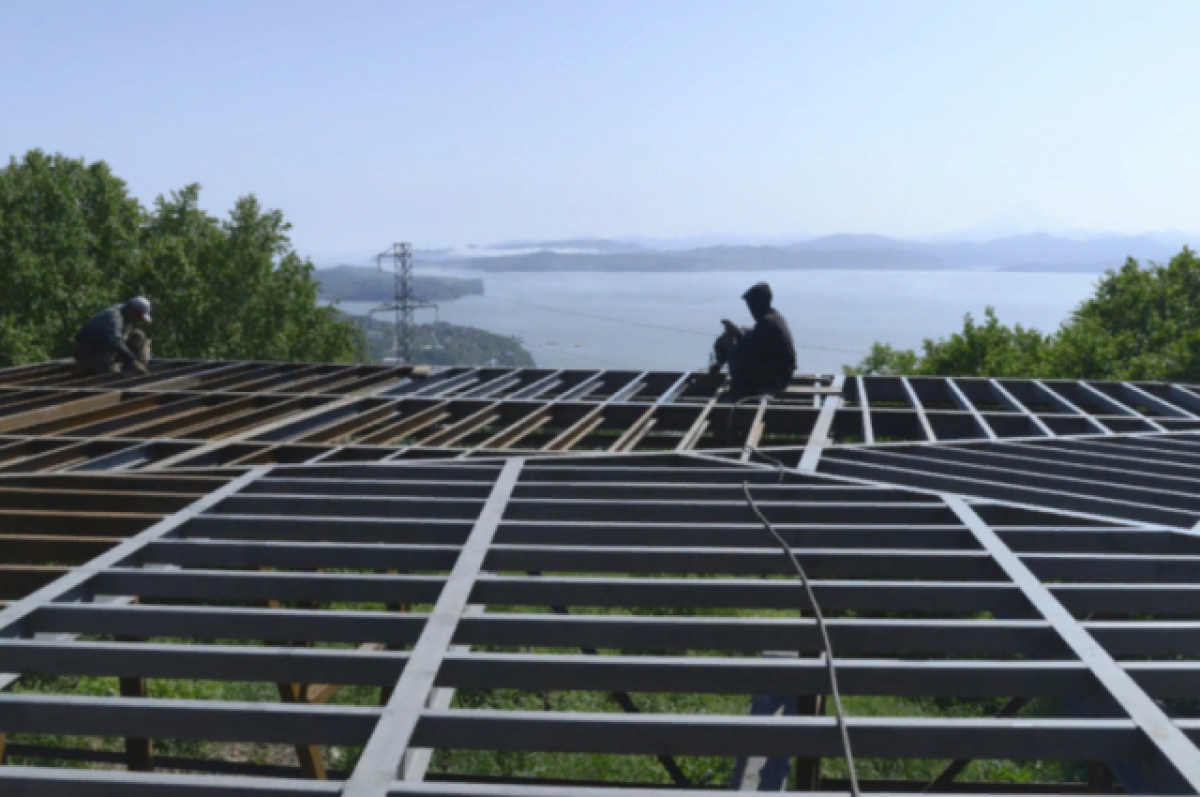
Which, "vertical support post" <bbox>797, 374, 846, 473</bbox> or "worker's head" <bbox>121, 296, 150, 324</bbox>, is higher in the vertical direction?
"worker's head" <bbox>121, 296, 150, 324</bbox>

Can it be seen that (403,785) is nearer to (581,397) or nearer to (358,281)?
(581,397)

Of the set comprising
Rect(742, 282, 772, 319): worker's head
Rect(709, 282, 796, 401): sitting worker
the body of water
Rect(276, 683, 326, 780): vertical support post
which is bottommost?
the body of water

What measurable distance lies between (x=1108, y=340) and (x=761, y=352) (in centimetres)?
2707

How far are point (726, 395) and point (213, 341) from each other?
32031 millimetres

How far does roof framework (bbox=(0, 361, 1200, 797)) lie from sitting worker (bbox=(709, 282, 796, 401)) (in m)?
1.15

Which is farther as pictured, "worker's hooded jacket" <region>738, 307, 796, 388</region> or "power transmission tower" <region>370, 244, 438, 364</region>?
"power transmission tower" <region>370, 244, 438, 364</region>

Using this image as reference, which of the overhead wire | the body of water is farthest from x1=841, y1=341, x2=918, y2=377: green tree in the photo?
the body of water

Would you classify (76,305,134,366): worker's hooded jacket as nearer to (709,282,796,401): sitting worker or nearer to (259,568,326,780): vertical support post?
(259,568,326,780): vertical support post

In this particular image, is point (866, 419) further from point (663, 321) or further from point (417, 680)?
point (663, 321)

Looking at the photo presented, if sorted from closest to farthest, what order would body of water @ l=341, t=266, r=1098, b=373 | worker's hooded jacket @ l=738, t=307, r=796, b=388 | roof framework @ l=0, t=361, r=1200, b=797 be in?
roof framework @ l=0, t=361, r=1200, b=797, worker's hooded jacket @ l=738, t=307, r=796, b=388, body of water @ l=341, t=266, r=1098, b=373

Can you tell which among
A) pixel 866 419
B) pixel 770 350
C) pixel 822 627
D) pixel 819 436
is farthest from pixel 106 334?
pixel 822 627

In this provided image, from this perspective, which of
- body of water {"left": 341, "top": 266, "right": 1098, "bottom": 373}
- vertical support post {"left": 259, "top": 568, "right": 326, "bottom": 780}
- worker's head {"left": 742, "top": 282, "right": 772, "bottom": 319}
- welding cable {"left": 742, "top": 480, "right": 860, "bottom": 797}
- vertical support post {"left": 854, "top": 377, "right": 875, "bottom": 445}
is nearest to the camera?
welding cable {"left": 742, "top": 480, "right": 860, "bottom": 797}

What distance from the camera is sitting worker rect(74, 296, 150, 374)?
1241 centimetres

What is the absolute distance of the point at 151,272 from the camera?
36156mm
